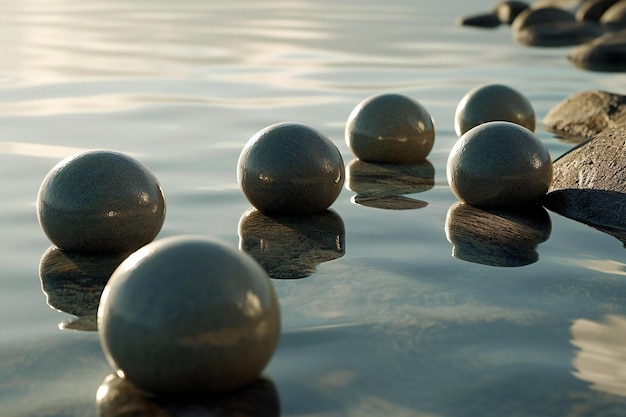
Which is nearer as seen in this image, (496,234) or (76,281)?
(76,281)

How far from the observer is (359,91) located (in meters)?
20.1

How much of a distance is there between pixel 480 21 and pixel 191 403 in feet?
109

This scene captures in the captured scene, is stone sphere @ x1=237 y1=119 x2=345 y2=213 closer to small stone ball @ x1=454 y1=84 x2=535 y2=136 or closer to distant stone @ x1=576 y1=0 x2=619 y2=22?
small stone ball @ x1=454 y1=84 x2=535 y2=136

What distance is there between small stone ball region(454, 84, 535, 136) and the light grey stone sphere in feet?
30.7

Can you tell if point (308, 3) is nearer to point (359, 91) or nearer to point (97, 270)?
point (359, 91)

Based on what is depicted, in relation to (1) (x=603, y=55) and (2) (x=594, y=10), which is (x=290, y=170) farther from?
(2) (x=594, y=10)

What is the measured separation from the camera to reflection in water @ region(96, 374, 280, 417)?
18.7 ft

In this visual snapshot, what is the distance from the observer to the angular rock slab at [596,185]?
33.6 feet

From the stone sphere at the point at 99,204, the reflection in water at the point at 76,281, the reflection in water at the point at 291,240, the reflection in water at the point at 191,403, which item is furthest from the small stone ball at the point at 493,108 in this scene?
the reflection in water at the point at 191,403

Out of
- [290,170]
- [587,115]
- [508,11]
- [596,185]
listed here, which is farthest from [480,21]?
[290,170]

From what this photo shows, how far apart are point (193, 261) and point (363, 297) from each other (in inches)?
95.9

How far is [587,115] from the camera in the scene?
1553cm

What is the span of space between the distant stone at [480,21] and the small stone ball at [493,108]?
2288cm

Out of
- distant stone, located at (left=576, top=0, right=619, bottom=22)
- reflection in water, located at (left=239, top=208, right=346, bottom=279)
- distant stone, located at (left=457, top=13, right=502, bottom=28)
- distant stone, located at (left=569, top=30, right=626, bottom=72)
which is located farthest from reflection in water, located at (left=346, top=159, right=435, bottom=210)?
distant stone, located at (left=576, top=0, right=619, bottom=22)
